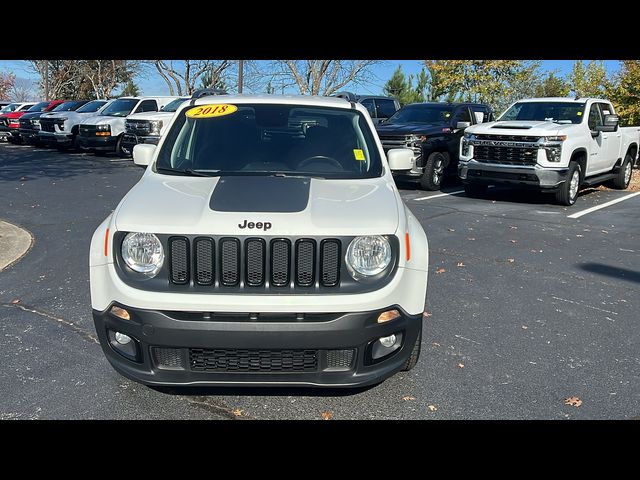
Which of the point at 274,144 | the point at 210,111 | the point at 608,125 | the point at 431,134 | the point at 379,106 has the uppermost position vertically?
the point at 210,111

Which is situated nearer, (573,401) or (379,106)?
(573,401)

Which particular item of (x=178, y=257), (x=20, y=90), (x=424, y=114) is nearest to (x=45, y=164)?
(x=424, y=114)

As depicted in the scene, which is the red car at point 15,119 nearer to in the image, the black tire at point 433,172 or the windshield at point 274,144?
the black tire at point 433,172

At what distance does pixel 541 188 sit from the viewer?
35.9 ft

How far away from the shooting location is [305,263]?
319cm

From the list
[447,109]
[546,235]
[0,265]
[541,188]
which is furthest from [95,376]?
[447,109]

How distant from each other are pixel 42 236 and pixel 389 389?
5865 millimetres

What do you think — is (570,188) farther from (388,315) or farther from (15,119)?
(15,119)

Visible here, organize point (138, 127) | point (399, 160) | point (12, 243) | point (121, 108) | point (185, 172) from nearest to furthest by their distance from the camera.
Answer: point (185, 172)
point (399, 160)
point (12, 243)
point (138, 127)
point (121, 108)

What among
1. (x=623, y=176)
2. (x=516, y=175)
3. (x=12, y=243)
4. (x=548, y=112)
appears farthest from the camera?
(x=623, y=176)

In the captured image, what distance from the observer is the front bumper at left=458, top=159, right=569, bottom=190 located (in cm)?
1080

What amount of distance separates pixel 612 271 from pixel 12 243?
7045mm

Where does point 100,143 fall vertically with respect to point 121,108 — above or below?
below
